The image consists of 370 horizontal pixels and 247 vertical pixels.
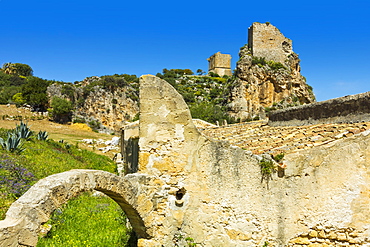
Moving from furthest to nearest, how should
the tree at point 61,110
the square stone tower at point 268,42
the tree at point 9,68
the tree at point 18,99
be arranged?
the tree at point 9,68 → the square stone tower at point 268,42 → the tree at point 18,99 → the tree at point 61,110

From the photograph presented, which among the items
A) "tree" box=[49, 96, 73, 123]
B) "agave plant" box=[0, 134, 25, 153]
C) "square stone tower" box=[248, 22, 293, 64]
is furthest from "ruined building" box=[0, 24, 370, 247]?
"square stone tower" box=[248, 22, 293, 64]

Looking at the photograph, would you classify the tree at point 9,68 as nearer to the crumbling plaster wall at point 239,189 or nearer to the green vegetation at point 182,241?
the crumbling plaster wall at point 239,189

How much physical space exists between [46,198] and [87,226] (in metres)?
4.66

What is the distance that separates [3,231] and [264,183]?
354cm

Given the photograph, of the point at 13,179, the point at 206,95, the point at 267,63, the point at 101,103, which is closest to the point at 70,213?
the point at 13,179

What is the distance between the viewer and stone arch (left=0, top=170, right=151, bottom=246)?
3314 mm

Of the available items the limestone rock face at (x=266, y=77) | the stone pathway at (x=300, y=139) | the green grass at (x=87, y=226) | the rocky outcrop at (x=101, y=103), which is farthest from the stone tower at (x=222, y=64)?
the stone pathway at (x=300, y=139)

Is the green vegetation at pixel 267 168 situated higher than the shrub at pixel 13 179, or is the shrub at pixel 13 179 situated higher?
the green vegetation at pixel 267 168

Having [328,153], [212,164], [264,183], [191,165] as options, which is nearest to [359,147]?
[328,153]

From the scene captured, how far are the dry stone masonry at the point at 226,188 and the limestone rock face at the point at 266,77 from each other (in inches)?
1462

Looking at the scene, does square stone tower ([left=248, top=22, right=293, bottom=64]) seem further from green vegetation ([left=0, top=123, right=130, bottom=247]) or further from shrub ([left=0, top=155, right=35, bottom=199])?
shrub ([left=0, top=155, right=35, bottom=199])

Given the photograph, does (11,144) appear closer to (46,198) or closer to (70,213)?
(70,213)

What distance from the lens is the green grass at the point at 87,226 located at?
22.2ft

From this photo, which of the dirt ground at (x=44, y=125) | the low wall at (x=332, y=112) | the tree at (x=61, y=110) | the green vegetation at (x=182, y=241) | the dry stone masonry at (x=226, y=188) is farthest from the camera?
the tree at (x=61, y=110)
